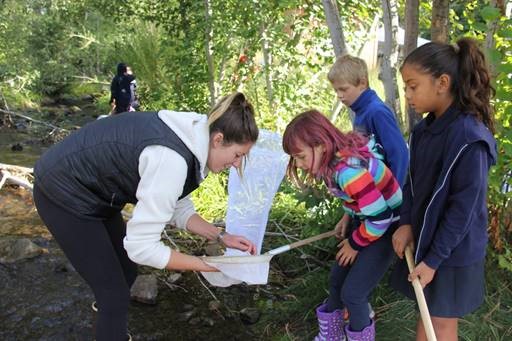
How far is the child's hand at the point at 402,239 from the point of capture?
1940 mm

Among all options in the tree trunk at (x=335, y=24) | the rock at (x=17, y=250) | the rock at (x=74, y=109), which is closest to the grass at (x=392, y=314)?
the tree trunk at (x=335, y=24)

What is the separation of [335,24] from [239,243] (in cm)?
183

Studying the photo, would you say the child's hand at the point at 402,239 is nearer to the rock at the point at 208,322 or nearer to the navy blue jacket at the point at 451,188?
the navy blue jacket at the point at 451,188

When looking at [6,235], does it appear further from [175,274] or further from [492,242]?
[492,242]

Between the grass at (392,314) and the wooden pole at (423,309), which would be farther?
the grass at (392,314)

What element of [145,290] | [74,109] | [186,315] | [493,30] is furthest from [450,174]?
[74,109]

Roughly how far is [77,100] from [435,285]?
14066 mm

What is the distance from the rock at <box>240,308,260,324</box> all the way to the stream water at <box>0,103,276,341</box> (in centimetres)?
2

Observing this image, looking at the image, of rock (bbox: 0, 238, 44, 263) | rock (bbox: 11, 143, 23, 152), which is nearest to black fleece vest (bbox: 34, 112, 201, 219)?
rock (bbox: 0, 238, 44, 263)

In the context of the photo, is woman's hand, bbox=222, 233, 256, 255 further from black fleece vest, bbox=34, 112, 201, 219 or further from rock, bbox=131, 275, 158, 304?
rock, bbox=131, 275, 158, 304

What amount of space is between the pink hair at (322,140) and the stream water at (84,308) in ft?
4.49

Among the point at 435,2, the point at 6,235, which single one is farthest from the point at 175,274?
the point at 435,2

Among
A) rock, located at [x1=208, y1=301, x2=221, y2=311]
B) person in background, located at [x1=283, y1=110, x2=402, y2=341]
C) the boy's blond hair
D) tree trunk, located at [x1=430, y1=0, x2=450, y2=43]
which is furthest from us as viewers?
rock, located at [x1=208, y1=301, x2=221, y2=311]

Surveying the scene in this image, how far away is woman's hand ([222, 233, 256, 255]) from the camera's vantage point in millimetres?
2217
